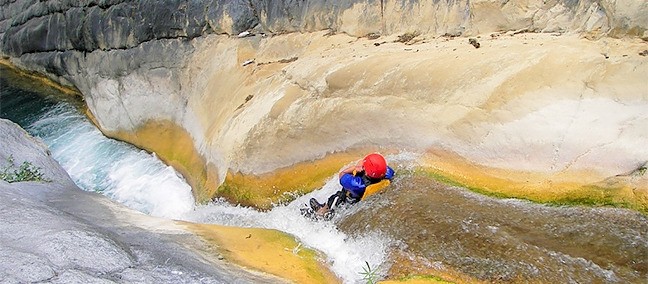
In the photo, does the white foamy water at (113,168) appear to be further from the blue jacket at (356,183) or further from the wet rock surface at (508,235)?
the wet rock surface at (508,235)

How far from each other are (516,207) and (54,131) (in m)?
12.0

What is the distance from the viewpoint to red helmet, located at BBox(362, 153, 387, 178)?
6.73 meters

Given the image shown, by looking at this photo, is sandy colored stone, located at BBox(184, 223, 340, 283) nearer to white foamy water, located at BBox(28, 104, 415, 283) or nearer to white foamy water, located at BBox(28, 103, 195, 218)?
white foamy water, located at BBox(28, 104, 415, 283)

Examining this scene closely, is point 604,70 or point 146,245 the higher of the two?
point 604,70

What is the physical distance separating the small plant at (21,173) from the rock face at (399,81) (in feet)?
8.29

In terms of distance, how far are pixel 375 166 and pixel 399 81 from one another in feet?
4.84

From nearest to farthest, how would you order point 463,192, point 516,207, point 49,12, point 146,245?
point 146,245 → point 516,207 → point 463,192 → point 49,12

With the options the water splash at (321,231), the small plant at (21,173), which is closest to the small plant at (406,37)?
the water splash at (321,231)

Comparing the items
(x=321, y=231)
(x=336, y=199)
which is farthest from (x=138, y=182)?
(x=321, y=231)

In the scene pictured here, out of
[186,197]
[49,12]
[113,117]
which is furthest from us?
[49,12]

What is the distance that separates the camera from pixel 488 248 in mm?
5406

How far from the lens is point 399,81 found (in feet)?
25.1

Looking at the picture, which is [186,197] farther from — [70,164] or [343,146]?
[70,164]

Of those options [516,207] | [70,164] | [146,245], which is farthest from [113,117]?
[516,207]
